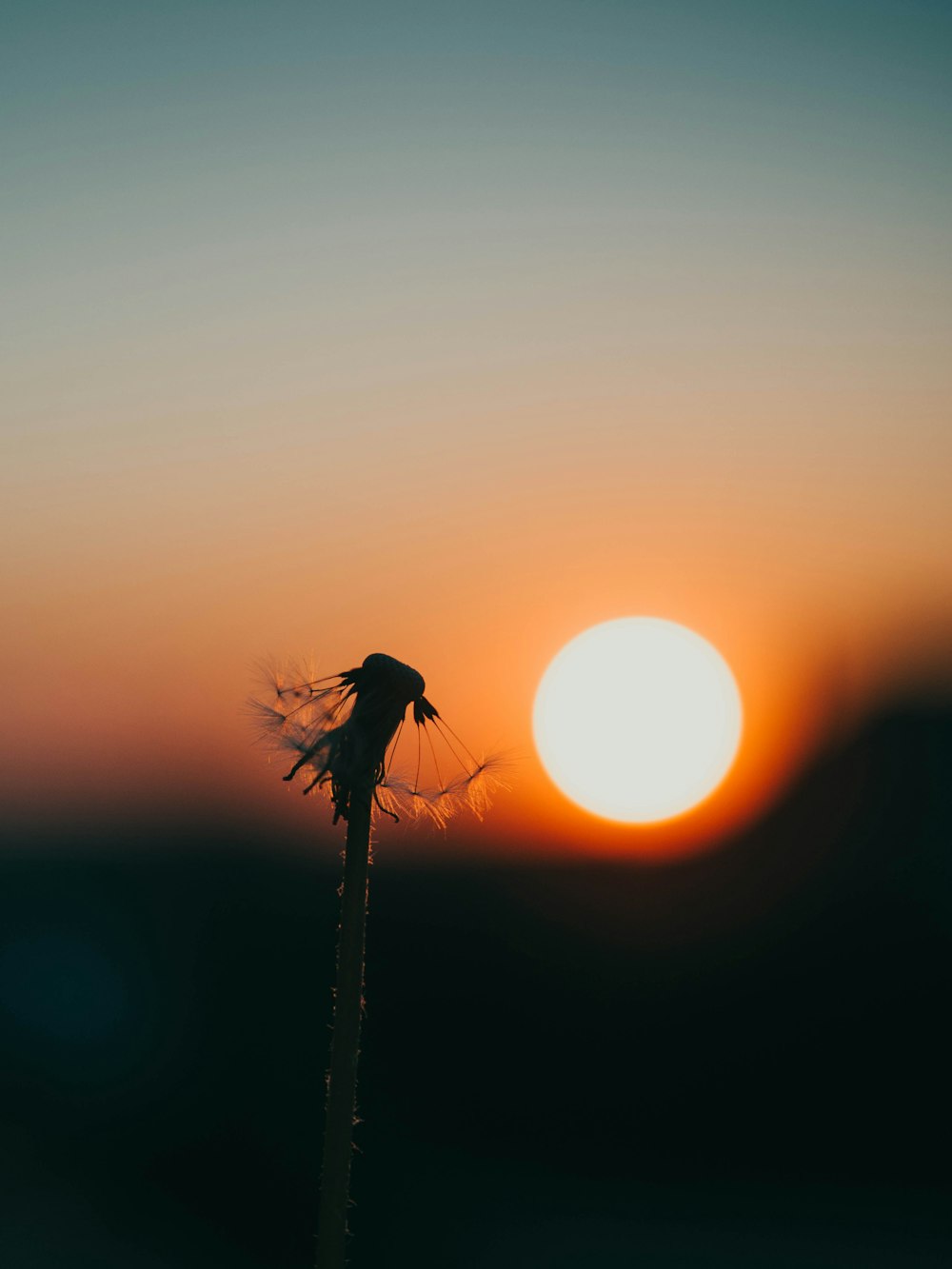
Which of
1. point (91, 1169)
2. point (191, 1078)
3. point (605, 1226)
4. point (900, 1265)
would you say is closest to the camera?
point (900, 1265)

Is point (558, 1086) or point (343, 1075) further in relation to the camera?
point (558, 1086)

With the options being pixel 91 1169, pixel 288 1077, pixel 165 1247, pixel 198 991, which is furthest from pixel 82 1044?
pixel 165 1247

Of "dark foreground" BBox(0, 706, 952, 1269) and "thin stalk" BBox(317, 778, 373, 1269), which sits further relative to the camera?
"dark foreground" BBox(0, 706, 952, 1269)

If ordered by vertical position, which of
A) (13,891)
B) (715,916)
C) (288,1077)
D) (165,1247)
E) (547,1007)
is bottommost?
(165,1247)

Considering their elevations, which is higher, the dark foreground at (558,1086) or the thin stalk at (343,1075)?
the dark foreground at (558,1086)

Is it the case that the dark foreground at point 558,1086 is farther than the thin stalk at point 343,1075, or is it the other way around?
the dark foreground at point 558,1086

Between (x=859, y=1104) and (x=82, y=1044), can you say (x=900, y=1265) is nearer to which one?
(x=859, y=1104)

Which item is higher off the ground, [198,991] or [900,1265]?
[198,991]

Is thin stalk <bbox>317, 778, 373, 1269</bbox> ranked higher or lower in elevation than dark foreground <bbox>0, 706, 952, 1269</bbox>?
lower
